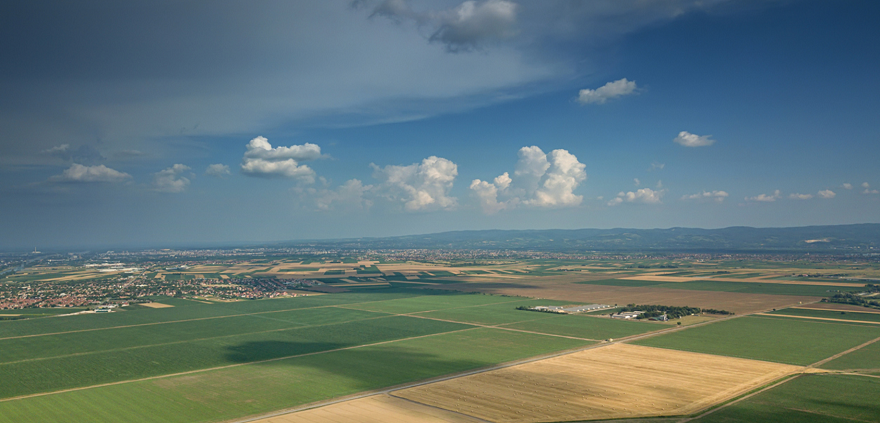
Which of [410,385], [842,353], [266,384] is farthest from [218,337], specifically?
[842,353]

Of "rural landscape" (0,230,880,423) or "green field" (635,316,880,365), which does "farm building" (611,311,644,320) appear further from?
"green field" (635,316,880,365)

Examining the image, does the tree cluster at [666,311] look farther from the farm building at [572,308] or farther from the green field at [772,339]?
the green field at [772,339]

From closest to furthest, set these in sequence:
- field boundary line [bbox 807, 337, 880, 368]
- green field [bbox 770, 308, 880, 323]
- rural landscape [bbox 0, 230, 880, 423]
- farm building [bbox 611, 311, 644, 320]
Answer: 1. rural landscape [bbox 0, 230, 880, 423]
2. field boundary line [bbox 807, 337, 880, 368]
3. green field [bbox 770, 308, 880, 323]
4. farm building [bbox 611, 311, 644, 320]

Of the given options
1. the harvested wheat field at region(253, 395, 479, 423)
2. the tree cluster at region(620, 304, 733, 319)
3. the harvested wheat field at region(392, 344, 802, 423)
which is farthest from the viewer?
the tree cluster at region(620, 304, 733, 319)

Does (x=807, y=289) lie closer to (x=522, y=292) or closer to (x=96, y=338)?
(x=522, y=292)

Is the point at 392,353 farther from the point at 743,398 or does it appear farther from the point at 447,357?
the point at 743,398

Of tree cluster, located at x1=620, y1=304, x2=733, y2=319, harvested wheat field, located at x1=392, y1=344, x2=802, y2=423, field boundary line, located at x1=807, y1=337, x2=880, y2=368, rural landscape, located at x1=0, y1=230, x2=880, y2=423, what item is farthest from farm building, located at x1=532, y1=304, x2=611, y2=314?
field boundary line, located at x1=807, y1=337, x2=880, y2=368

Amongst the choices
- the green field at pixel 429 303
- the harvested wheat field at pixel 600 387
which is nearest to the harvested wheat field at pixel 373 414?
the harvested wheat field at pixel 600 387
